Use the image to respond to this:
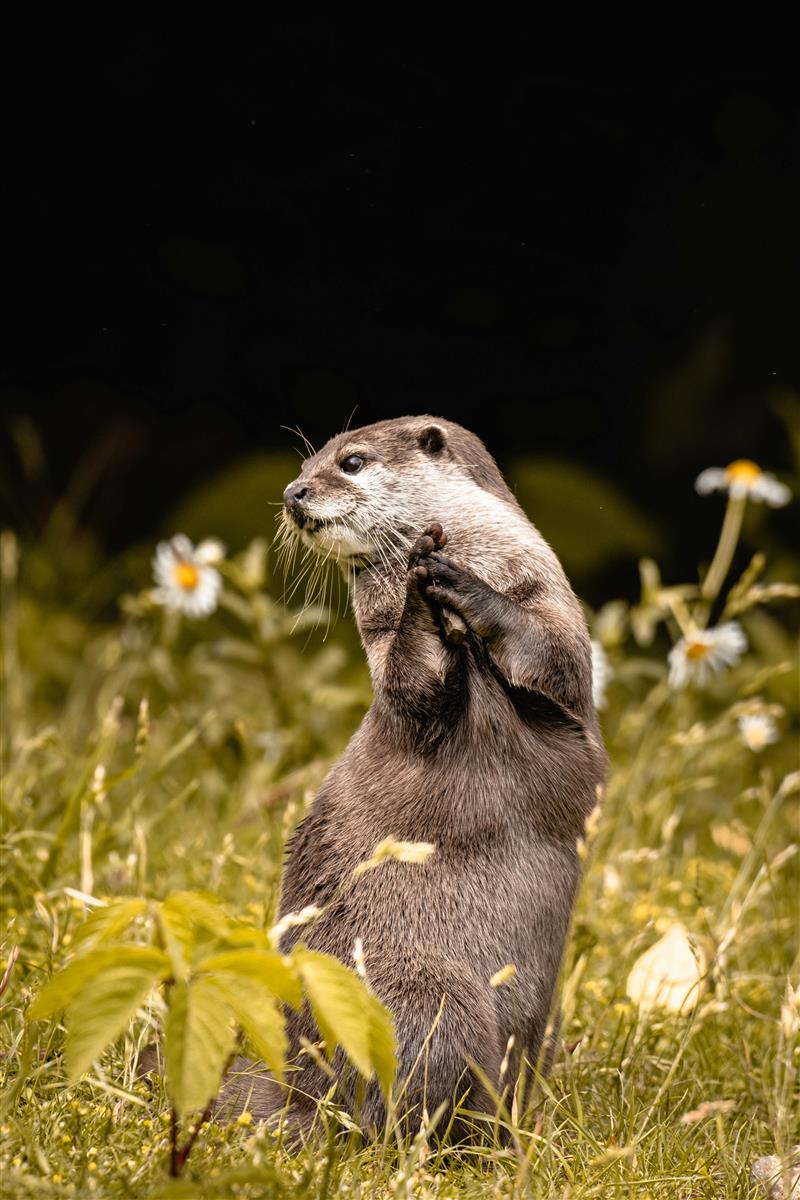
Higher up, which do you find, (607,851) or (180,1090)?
(180,1090)

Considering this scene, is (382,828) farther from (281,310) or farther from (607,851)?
(281,310)

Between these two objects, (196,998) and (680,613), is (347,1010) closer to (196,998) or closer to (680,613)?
(196,998)

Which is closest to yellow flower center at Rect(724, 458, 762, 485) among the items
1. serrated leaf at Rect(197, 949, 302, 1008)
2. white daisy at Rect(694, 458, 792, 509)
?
white daisy at Rect(694, 458, 792, 509)

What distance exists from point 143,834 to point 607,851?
139 cm

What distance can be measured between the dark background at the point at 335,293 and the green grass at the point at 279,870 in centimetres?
107

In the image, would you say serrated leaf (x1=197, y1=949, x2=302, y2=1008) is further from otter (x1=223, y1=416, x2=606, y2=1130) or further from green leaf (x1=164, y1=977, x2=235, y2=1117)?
otter (x1=223, y1=416, x2=606, y2=1130)

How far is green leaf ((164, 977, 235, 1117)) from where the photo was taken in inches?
61.3

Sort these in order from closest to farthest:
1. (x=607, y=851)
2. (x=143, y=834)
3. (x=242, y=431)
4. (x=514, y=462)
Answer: (x=143, y=834) → (x=607, y=851) → (x=514, y=462) → (x=242, y=431)

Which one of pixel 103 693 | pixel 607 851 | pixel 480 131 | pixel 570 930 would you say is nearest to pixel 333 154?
pixel 480 131

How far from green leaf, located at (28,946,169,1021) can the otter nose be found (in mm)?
1034

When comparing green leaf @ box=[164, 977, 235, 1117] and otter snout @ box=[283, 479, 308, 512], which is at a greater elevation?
otter snout @ box=[283, 479, 308, 512]

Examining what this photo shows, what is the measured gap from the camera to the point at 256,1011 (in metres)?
1.60

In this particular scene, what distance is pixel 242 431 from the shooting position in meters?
6.82

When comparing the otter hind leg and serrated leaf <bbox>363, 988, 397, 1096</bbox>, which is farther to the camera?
the otter hind leg
